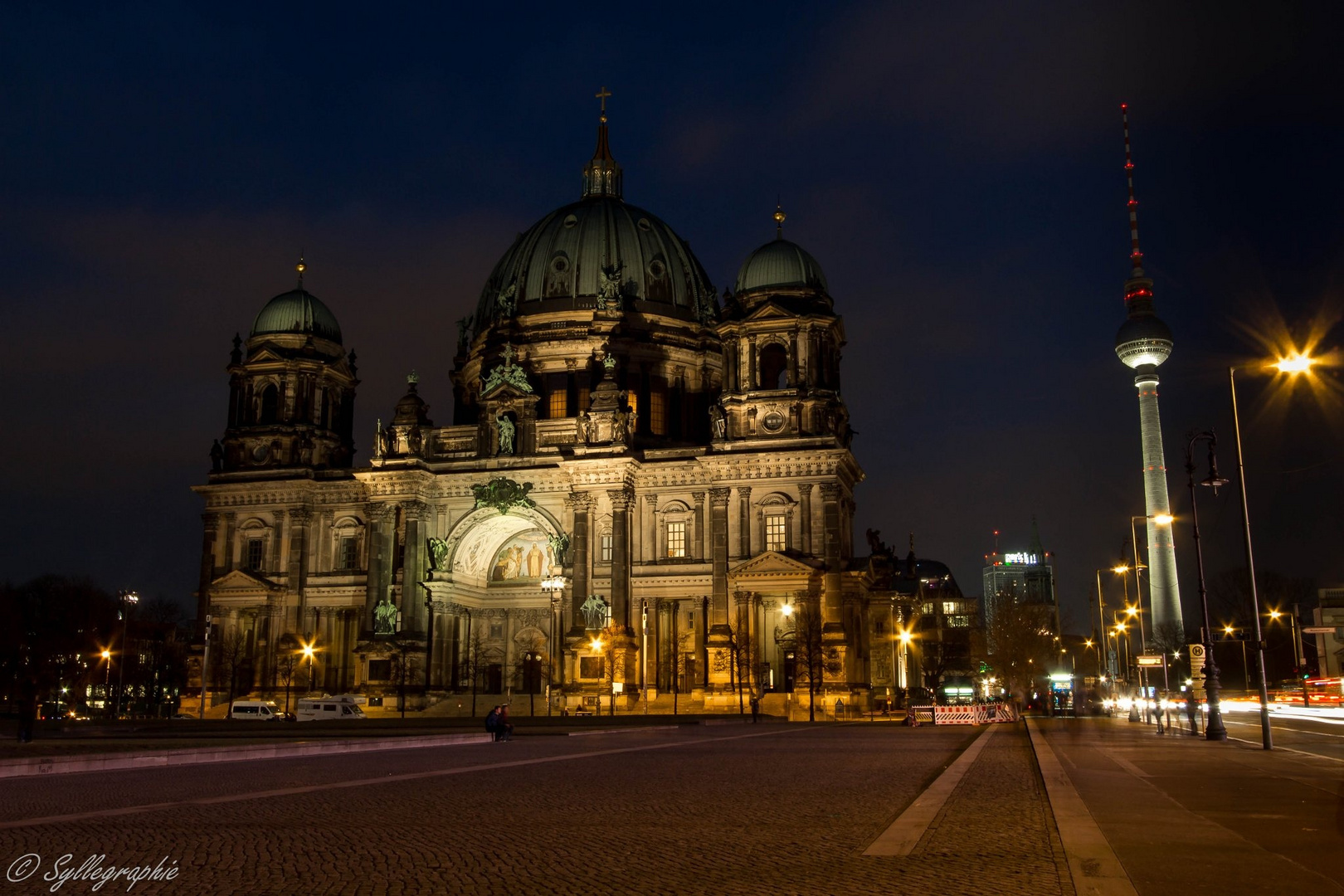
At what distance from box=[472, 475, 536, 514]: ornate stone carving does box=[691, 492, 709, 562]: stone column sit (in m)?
9.95

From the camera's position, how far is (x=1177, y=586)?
629 ft

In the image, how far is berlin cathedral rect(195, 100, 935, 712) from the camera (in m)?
72.0

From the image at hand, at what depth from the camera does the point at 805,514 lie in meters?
71.9

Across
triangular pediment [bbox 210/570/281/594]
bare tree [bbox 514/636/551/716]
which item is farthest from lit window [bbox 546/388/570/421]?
triangular pediment [bbox 210/570/281/594]

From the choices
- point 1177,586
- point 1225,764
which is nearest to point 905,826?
point 1225,764

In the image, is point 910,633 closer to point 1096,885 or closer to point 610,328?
point 610,328

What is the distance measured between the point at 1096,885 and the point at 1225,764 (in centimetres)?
1643

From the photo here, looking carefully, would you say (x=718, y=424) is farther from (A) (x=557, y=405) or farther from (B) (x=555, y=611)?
(A) (x=557, y=405)

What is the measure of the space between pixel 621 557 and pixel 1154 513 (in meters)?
129

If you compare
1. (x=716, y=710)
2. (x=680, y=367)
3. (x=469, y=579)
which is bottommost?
(x=716, y=710)

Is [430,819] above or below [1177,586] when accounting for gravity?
below

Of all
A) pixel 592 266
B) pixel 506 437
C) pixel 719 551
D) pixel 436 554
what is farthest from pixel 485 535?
pixel 592 266

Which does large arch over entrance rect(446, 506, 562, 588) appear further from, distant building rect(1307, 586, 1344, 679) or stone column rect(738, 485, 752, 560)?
distant building rect(1307, 586, 1344, 679)

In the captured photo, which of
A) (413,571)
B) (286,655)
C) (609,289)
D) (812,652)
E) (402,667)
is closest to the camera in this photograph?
(812,652)
